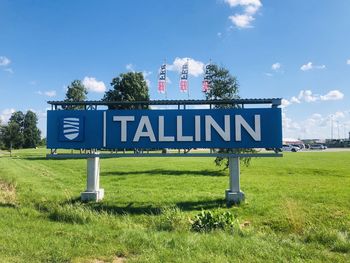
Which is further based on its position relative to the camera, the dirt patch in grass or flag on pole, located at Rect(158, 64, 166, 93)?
flag on pole, located at Rect(158, 64, 166, 93)

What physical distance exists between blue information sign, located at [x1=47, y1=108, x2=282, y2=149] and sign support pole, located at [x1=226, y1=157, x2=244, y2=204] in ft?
1.99

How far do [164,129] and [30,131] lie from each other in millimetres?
125597

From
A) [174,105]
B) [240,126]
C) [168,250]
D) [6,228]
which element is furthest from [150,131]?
[168,250]

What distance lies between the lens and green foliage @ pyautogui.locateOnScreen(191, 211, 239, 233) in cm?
876

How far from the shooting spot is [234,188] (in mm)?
12828

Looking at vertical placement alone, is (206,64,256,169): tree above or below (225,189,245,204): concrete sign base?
above

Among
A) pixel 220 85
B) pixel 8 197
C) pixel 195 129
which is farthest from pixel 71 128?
pixel 220 85

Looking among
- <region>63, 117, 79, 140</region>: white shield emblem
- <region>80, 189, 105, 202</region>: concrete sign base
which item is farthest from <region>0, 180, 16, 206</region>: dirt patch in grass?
<region>63, 117, 79, 140</region>: white shield emblem

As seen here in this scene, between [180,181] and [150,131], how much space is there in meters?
5.93

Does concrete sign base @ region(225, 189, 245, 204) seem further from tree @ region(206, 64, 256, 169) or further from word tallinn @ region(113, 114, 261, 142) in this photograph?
tree @ region(206, 64, 256, 169)

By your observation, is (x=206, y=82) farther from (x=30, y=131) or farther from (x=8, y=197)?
(x=30, y=131)

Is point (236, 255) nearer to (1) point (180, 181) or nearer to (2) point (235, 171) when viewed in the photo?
(2) point (235, 171)

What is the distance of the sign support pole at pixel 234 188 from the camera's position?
1249cm

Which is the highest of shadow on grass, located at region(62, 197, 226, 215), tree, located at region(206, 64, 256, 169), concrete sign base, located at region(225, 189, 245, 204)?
tree, located at region(206, 64, 256, 169)
